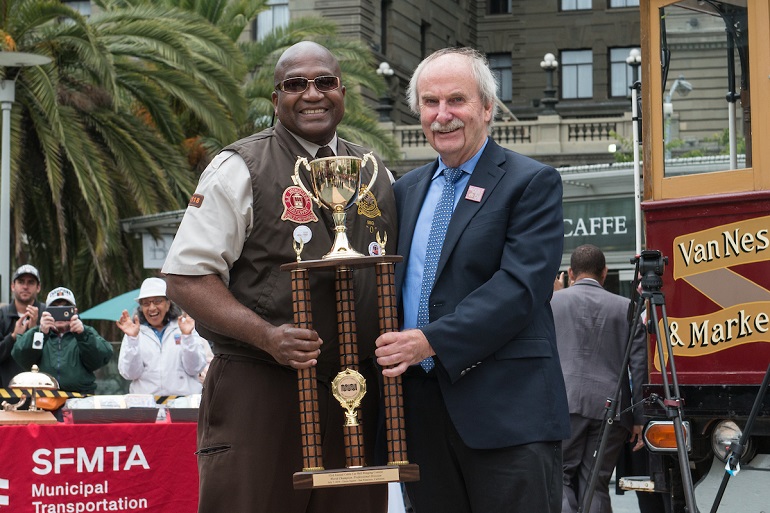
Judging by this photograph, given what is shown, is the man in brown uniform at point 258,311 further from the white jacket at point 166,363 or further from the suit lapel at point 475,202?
the white jacket at point 166,363

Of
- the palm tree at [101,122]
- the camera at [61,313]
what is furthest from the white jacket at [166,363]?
the palm tree at [101,122]

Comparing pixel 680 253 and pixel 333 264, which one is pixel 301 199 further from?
pixel 680 253

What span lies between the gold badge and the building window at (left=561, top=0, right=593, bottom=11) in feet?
179

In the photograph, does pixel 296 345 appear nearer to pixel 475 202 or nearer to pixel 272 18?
pixel 475 202

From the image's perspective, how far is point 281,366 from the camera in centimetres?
400

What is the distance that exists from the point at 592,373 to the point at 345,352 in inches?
206

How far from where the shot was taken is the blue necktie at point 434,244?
13.2ft

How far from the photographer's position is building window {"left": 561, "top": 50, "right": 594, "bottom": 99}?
55.8 meters

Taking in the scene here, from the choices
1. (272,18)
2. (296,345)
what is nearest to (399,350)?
(296,345)

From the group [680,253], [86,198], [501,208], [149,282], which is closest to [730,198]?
[680,253]

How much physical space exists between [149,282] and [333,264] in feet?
17.7

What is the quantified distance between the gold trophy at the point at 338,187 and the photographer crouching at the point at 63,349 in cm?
546

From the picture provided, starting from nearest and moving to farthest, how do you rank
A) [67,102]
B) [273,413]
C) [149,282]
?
[273,413], [149,282], [67,102]

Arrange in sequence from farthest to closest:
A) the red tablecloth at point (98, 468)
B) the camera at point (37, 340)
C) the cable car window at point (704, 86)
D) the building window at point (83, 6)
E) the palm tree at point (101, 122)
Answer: the building window at point (83, 6), the palm tree at point (101, 122), the camera at point (37, 340), the red tablecloth at point (98, 468), the cable car window at point (704, 86)
